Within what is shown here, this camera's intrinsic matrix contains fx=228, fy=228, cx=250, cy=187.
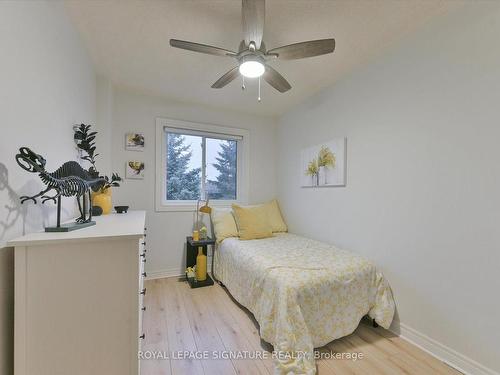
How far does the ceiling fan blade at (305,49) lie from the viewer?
55.6 inches

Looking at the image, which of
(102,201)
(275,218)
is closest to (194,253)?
(275,218)

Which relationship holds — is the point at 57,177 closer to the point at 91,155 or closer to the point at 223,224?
the point at 91,155

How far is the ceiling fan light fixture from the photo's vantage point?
1.55m

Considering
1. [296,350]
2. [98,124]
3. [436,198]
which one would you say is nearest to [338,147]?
[436,198]

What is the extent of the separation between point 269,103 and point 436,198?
2.19 m

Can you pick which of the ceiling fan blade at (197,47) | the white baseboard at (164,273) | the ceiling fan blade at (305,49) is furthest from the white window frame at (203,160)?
the ceiling fan blade at (305,49)

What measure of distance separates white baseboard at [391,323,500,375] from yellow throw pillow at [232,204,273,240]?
1.51 metres

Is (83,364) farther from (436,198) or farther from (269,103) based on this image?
(269,103)

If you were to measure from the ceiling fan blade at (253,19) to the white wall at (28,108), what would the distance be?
1.03 m

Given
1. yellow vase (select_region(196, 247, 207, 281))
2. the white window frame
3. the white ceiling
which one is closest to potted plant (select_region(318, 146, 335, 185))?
the white ceiling

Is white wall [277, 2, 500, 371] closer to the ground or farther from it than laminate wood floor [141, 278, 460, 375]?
farther from it

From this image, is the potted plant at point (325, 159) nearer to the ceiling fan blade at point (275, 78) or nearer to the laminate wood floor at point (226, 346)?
the ceiling fan blade at point (275, 78)

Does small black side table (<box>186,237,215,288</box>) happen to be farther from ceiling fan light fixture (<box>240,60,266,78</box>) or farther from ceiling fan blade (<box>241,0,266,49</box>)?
ceiling fan blade (<box>241,0,266,49</box>)

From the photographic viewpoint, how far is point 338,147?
2.42m
